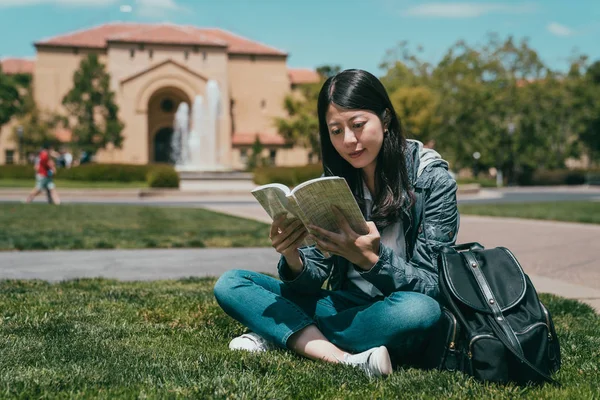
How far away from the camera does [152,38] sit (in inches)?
2170

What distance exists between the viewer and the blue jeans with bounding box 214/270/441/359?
2.89 metres

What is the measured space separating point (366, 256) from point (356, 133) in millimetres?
586

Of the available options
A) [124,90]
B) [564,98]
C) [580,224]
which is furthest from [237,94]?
[580,224]

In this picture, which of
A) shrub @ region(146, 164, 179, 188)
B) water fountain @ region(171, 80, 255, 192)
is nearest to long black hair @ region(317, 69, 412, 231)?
water fountain @ region(171, 80, 255, 192)

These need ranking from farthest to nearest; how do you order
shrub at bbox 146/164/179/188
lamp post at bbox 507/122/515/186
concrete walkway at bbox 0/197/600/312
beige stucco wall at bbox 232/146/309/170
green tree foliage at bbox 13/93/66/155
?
1. beige stucco wall at bbox 232/146/309/170
2. green tree foliage at bbox 13/93/66/155
3. lamp post at bbox 507/122/515/186
4. shrub at bbox 146/164/179/188
5. concrete walkway at bbox 0/197/600/312

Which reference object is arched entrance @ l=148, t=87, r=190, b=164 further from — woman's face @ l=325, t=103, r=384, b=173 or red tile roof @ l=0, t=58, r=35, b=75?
woman's face @ l=325, t=103, r=384, b=173

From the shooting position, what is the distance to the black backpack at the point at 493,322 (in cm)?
266

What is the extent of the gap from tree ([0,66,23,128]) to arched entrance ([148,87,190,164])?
10.7 metres

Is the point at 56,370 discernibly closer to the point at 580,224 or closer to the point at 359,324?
the point at 359,324

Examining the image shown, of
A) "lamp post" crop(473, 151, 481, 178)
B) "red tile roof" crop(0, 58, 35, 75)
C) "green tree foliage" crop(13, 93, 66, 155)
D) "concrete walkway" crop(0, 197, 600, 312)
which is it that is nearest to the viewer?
"concrete walkway" crop(0, 197, 600, 312)

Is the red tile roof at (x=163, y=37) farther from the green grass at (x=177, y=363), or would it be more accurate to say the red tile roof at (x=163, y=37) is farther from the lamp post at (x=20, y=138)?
the green grass at (x=177, y=363)

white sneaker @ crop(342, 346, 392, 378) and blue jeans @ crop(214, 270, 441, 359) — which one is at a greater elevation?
blue jeans @ crop(214, 270, 441, 359)

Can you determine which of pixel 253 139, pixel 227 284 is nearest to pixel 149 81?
pixel 253 139

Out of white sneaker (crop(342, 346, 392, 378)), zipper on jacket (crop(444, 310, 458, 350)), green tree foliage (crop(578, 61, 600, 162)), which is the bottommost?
white sneaker (crop(342, 346, 392, 378))
